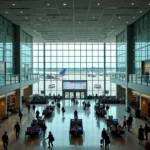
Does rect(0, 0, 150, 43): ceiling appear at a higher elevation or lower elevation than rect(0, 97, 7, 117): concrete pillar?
higher

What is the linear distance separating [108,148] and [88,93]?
1268 inches

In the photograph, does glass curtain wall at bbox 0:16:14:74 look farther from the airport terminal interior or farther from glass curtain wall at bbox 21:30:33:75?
glass curtain wall at bbox 21:30:33:75

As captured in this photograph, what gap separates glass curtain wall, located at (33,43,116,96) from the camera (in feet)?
149

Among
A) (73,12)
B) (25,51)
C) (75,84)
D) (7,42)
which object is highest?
(73,12)

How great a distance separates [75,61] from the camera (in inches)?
1793

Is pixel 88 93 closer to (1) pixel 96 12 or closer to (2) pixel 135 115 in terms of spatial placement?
(2) pixel 135 115

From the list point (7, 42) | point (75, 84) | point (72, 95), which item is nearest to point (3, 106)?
point (7, 42)

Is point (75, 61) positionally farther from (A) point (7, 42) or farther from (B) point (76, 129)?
(B) point (76, 129)

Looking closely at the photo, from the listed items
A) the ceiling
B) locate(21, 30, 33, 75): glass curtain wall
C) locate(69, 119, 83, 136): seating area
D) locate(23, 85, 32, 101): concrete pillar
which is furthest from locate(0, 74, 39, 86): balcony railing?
locate(23, 85, 32, 101): concrete pillar

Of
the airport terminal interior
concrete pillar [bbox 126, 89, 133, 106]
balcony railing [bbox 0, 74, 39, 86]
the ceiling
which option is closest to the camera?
the airport terminal interior

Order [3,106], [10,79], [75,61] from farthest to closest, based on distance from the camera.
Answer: [75,61]
[3,106]
[10,79]

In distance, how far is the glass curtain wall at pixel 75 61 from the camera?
4544cm

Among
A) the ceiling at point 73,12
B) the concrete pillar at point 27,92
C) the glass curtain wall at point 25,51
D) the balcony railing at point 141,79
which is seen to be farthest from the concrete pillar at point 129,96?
the concrete pillar at point 27,92

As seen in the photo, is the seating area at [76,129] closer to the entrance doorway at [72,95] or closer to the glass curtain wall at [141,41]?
the glass curtain wall at [141,41]
